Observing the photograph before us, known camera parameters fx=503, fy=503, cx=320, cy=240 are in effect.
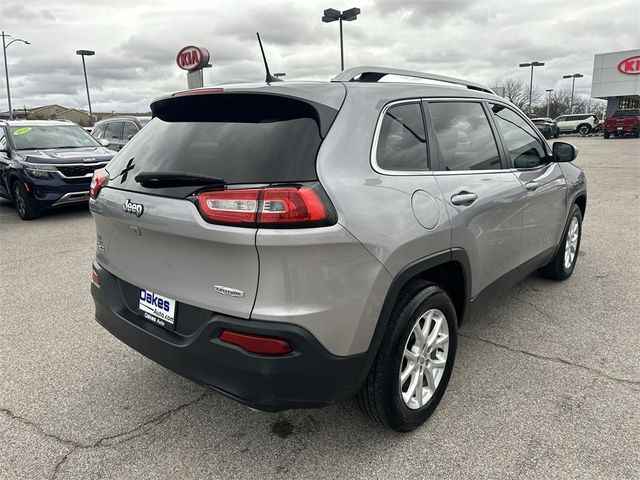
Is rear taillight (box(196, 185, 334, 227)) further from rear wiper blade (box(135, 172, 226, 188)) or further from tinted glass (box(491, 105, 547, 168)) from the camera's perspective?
tinted glass (box(491, 105, 547, 168))

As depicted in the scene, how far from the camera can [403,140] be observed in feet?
8.30

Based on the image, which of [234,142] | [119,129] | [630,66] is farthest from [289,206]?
[630,66]

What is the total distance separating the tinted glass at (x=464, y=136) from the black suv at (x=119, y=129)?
34.2 feet

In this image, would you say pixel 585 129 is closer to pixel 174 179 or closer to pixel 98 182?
pixel 98 182

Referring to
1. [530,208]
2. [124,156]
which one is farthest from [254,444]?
[530,208]

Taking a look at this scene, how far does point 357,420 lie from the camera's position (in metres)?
2.69

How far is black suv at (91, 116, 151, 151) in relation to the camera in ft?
40.8

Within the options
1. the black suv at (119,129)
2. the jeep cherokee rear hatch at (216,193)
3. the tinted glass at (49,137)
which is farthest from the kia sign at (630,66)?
the jeep cherokee rear hatch at (216,193)

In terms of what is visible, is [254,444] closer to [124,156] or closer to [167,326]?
[167,326]

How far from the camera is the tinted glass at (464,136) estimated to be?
2.83 m

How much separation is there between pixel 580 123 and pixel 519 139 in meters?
43.4

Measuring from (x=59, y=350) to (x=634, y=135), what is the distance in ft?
128

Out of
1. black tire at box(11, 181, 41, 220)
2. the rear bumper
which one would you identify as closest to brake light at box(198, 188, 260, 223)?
the rear bumper

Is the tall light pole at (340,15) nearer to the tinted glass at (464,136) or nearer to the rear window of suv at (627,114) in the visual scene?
the tinted glass at (464,136)
